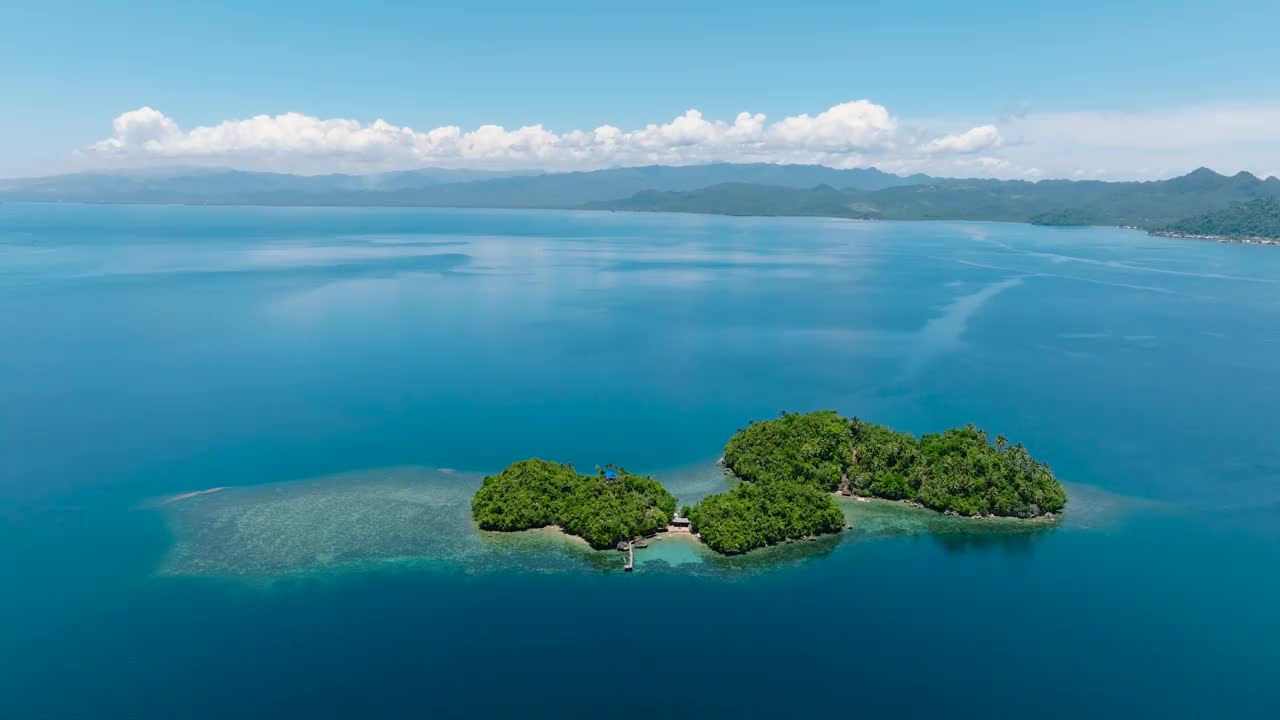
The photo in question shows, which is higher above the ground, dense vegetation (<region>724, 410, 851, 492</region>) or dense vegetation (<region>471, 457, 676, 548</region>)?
dense vegetation (<region>724, 410, 851, 492</region>)

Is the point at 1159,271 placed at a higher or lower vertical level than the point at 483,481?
higher

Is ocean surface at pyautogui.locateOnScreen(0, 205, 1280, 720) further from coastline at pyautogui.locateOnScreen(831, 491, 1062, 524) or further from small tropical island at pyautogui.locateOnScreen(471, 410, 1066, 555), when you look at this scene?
small tropical island at pyautogui.locateOnScreen(471, 410, 1066, 555)

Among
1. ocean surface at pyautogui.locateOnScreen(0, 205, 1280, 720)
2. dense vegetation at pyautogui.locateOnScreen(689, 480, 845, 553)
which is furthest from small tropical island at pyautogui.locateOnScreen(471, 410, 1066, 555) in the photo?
ocean surface at pyautogui.locateOnScreen(0, 205, 1280, 720)

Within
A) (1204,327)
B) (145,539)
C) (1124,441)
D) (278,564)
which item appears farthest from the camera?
(1204,327)

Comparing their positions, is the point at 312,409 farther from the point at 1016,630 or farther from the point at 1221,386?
the point at 1221,386

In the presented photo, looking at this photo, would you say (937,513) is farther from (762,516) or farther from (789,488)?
(762,516)

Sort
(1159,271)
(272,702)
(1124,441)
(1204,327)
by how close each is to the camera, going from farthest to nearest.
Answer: (1159,271) → (1204,327) → (1124,441) → (272,702)

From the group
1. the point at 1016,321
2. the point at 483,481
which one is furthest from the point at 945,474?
the point at 1016,321
